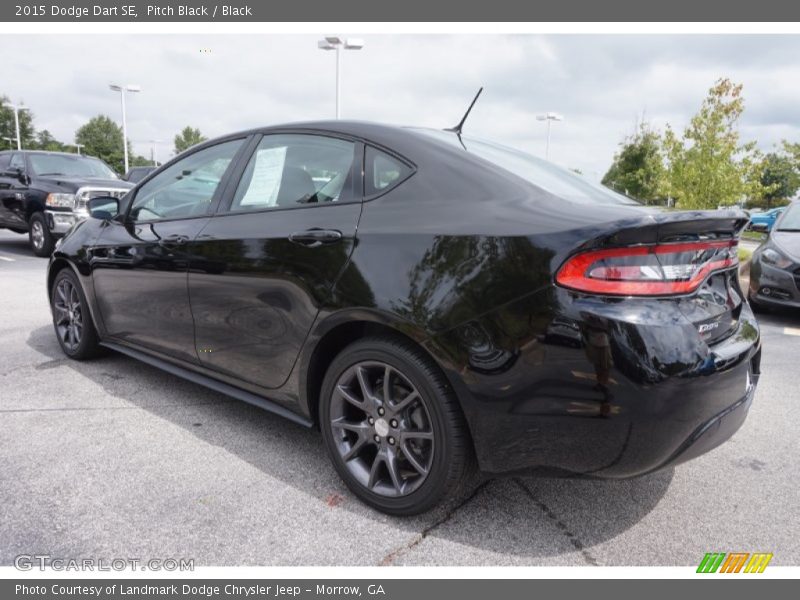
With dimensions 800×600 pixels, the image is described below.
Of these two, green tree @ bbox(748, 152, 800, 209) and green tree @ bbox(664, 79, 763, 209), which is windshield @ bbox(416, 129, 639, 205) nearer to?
green tree @ bbox(664, 79, 763, 209)

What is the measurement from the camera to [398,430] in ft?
7.63

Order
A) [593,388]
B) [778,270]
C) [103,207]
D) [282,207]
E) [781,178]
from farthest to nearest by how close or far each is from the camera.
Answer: [781,178] → [778,270] → [103,207] → [282,207] → [593,388]

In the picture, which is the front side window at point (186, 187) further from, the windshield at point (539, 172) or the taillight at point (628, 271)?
the taillight at point (628, 271)

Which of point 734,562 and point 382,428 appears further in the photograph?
point 382,428

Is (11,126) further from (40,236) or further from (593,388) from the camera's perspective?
(593,388)

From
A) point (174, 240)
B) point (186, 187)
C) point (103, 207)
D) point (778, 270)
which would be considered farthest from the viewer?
point (778, 270)

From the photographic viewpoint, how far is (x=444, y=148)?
8.05 ft

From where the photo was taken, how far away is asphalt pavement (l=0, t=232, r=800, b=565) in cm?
217

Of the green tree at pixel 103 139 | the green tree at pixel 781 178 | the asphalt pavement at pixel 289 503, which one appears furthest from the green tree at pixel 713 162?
the green tree at pixel 103 139

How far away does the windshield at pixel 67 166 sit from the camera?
10.8 m

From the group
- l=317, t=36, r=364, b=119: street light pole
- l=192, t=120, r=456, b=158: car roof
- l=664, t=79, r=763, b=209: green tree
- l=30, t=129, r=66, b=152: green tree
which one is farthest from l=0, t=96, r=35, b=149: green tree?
l=192, t=120, r=456, b=158: car roof

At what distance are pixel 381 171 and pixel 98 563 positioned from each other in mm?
1804

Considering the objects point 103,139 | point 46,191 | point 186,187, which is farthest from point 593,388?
point 103,139
